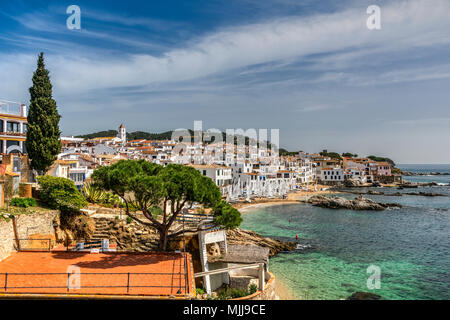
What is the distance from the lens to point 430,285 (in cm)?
2145

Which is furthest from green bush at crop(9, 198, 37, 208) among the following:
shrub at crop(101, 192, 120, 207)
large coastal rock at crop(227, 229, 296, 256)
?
large coastal rock at crop(227, 229, 296, 256)

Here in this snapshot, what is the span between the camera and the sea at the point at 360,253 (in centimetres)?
2053

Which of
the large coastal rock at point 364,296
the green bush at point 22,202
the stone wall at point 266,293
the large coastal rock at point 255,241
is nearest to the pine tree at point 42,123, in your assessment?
the green bush at point 22,202

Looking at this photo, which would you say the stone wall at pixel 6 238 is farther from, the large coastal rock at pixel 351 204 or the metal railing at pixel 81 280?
the large coastal rock at pixel 351 204

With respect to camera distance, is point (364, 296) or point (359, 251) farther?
point (359, 251)

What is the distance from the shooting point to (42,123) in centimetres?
2291

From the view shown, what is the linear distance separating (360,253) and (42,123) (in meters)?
29.5

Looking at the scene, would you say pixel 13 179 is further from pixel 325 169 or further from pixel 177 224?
pixel 325 169

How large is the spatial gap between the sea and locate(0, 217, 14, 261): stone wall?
1563 cm

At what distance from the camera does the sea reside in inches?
808

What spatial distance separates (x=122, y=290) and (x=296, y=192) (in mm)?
72510

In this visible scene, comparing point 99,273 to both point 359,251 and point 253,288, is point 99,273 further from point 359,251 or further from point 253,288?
point 359,251

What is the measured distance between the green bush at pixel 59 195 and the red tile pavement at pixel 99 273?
4440 millimetres

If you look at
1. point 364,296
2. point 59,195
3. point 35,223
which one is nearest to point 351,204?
point 364,296
